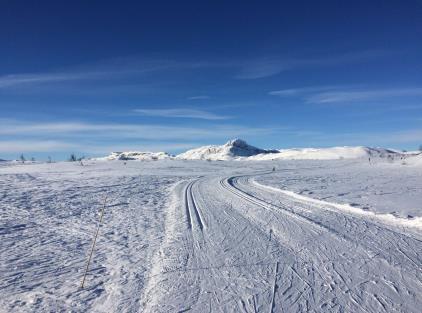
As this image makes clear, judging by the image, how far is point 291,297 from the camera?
6383mm

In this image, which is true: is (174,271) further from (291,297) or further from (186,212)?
(186,212)

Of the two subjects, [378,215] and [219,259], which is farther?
[378,215]

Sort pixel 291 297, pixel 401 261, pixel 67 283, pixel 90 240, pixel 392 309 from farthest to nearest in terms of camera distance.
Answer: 1. pixel 90 240
2. pixel 401 261
3. pixel 67 283
4. pixel 291 297
5. pixel 392 309

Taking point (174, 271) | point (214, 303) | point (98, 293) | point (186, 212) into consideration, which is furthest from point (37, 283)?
point (186, 212)

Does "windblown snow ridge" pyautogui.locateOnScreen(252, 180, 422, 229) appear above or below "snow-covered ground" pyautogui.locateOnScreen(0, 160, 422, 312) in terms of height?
above

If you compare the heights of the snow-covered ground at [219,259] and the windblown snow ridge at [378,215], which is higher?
the windblown snow ridge at [378,215]

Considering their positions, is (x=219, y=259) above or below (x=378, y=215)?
below

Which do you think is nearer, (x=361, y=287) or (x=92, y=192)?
(x=361, y=287)

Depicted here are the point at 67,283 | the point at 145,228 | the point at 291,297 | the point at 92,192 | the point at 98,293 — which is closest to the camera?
the point at 291,297

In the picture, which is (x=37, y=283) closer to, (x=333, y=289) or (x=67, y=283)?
Answer: (x=67, y=283)

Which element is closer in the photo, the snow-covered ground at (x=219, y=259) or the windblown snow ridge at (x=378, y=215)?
the snow-covered ground at (x=219, y=259)

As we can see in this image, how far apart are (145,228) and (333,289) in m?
7.39

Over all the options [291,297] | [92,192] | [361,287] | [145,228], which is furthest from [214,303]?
A: [92,192]

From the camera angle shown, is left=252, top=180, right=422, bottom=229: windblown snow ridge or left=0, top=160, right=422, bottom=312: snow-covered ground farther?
left=252, top=180, right=422, bottom=229: windblown snow ridge
